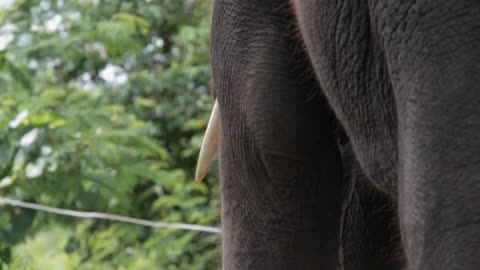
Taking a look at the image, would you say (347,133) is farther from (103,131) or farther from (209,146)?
(103,131)

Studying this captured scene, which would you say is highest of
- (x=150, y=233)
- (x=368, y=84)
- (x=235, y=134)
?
(x=368, y=84)

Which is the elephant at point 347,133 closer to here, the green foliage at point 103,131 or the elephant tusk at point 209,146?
the elephant tusk at point 209,146

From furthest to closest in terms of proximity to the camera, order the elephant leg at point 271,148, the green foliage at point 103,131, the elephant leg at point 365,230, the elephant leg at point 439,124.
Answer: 1. the green foliage at point 103,131
2. the elephant leg at point 365,230
3. the elephant leg at point 271,148
4. the elephant leg at point 439,124

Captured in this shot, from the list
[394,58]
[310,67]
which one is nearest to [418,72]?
[394,58]

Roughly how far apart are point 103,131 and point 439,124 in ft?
8.34

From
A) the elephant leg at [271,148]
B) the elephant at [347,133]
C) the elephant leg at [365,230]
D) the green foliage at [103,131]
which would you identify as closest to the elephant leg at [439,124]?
the elephant at [347,133]

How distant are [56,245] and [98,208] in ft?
1.56

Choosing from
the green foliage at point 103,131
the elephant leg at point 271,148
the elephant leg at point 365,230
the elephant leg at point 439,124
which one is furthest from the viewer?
the green foliage at point 103,131

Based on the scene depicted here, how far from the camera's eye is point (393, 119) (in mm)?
1425

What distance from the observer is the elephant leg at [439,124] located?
1.24 metres

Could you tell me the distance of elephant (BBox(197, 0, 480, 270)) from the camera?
1252 mm

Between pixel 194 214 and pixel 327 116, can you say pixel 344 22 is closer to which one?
pixel 327 116

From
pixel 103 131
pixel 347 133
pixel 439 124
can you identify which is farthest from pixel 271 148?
pixel 103 131

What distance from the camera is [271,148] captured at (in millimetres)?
1788
